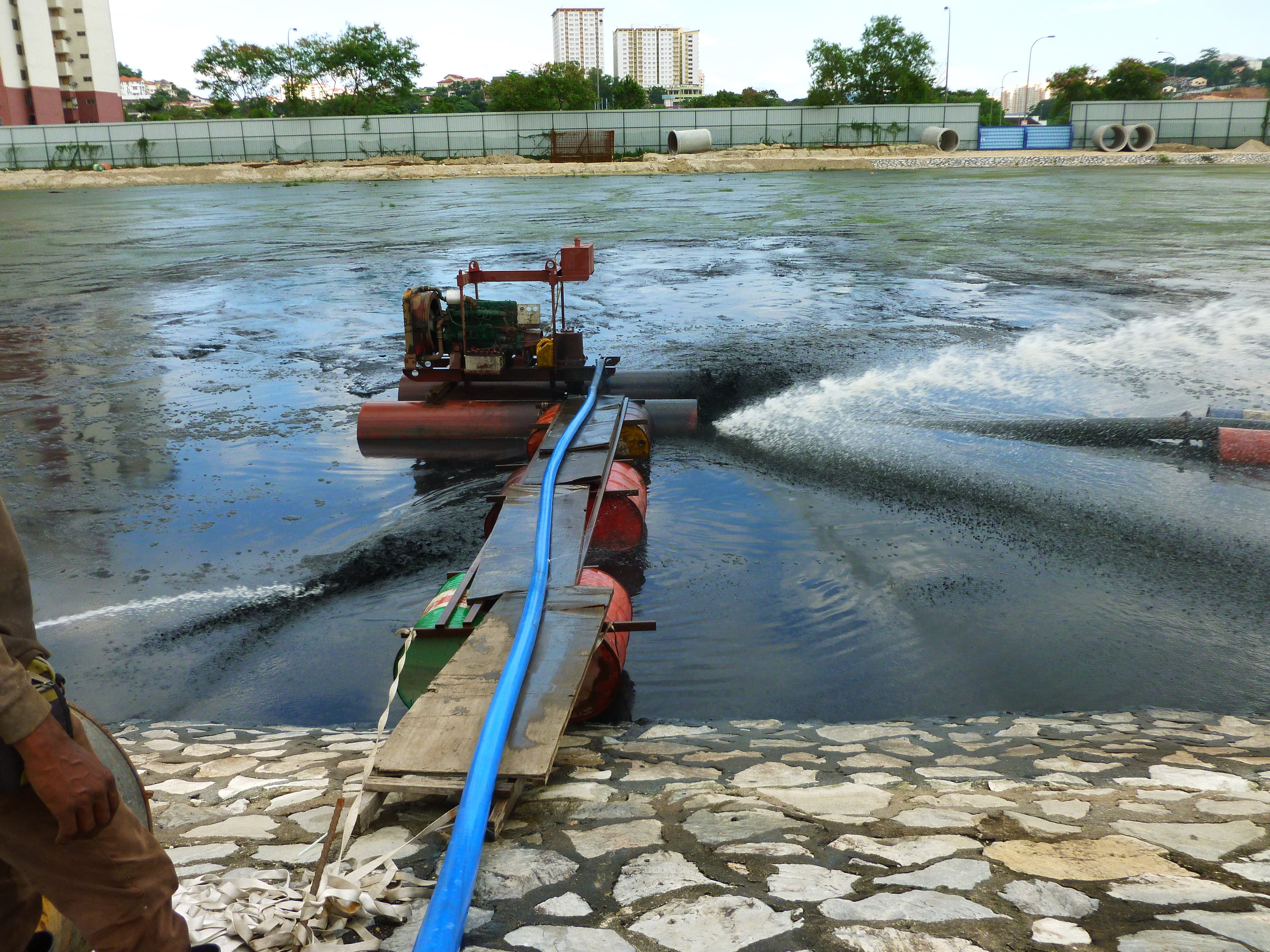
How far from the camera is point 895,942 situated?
2607 millimetres

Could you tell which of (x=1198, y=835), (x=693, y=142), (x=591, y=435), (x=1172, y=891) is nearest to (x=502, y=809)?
(x=1172, y=891)

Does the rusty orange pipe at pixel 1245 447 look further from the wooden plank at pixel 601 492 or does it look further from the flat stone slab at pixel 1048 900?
the flat stone slab at pixel 1048 900

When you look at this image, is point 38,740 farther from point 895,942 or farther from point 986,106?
point 986,106

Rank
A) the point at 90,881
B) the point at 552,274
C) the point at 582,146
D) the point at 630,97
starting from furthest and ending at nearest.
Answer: the point at 630,97, the point at 582,146, the point at 552,274, the point at 90,881

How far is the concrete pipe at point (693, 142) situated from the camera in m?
55.0

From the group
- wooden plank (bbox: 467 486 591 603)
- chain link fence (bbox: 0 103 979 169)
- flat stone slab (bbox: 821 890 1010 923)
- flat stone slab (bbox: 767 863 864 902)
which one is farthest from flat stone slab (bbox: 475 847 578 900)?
chain link fence (bbox: 0 103 979 169)

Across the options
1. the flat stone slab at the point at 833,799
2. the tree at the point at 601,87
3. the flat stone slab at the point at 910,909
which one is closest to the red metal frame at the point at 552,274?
the flat stone slab at the point at 833,799

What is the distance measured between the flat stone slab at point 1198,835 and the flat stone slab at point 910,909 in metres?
0.86

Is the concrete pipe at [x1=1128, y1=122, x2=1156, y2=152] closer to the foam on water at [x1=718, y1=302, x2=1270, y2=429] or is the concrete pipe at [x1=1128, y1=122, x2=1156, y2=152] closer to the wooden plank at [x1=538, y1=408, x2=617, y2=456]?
the foam on water at [x1=718, y1=302, x2=1270, y2=429]

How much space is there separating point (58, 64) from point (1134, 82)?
88.0m

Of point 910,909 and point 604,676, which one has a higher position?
point 910,909

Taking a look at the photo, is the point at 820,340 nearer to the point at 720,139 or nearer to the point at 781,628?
the point at 781,628

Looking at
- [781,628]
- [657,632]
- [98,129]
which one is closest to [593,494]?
[657,632]

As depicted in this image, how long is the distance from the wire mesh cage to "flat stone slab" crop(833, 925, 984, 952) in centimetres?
5526
